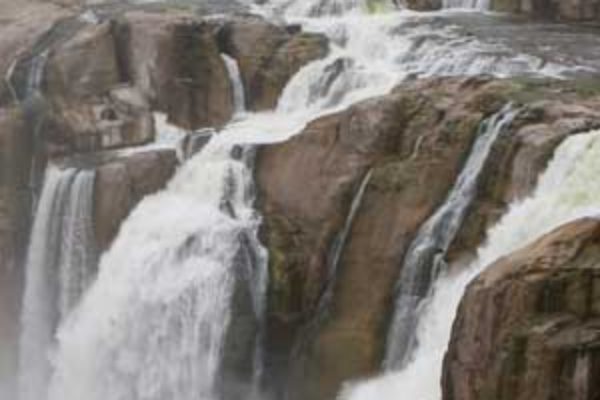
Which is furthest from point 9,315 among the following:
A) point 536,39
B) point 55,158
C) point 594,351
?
point 594,351

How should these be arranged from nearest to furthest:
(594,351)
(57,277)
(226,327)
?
(594,351), (226,327), (57,277)

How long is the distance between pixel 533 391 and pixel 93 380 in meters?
11.6

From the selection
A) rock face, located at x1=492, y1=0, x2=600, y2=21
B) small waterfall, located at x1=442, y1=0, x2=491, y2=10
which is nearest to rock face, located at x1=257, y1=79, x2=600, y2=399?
rock face, located at x1=492, y1=0, x2=600, y2=21

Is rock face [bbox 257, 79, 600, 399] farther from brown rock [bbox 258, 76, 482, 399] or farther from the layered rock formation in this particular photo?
the layered rock formation

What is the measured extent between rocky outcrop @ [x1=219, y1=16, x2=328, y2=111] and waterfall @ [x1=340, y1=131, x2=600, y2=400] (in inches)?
367

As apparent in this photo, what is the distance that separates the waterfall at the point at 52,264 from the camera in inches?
978

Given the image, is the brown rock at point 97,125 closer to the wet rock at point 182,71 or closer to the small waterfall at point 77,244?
the wet rock at point 182,71

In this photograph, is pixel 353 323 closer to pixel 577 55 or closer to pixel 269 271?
pixel 269 271

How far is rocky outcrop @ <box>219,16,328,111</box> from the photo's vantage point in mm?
27344

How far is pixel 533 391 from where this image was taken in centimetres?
1416

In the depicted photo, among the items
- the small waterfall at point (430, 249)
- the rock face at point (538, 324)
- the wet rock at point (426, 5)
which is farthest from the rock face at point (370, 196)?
the wet rock at point (426, 5)

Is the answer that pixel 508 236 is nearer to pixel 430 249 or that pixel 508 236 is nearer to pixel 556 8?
pixel 430 249

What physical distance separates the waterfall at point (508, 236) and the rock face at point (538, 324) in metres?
2.67

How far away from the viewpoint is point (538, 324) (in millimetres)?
14336
